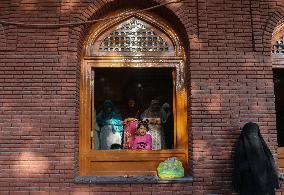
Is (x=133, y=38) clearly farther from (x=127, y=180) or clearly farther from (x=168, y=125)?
(x=127, y=180)

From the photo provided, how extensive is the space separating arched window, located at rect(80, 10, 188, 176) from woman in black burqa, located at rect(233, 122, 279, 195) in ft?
3.51

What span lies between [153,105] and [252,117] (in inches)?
79.4

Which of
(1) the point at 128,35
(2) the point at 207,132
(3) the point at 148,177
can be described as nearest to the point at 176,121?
(2) the point at 207,132

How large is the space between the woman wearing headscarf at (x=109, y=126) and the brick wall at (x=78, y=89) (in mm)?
792

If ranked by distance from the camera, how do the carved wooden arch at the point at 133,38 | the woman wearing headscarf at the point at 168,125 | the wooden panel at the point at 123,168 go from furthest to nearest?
the woman wearing headscarf at the point at 168,125 < the carved wooden arch at the point at 133,38 < the wooden panel at the point at 123,168

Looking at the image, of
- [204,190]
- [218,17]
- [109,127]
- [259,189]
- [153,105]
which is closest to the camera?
[259,189]

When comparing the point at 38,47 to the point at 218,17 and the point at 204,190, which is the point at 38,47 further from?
the point at 204,190

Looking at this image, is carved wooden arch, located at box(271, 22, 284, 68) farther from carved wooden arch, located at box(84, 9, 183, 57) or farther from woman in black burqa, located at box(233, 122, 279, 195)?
carved wooden arch, located at box(84, 9, 183, 57)

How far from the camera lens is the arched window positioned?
6.66 metres

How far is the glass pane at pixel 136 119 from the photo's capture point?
7070 mm

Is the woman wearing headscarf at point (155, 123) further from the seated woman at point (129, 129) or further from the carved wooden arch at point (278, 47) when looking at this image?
the carved wooden arch at point (278, 47)

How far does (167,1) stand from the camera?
22.0 ft

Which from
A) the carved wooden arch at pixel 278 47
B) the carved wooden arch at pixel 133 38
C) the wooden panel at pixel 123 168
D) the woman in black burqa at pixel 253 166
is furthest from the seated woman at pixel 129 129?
the carved wooden arch at pixel 278 47

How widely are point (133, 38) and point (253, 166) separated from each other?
3.00 m
